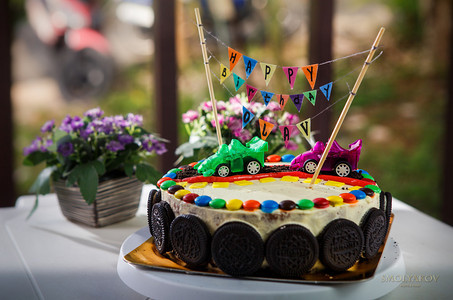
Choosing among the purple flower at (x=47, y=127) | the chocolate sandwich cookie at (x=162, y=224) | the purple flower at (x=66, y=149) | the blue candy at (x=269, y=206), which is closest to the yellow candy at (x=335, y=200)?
the blue candy at (x=269, y=206)

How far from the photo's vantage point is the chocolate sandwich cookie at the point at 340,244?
1.04 m

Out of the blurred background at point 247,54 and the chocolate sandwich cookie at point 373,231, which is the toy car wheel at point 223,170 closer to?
the chocolate sandwich cookie at point 373,231

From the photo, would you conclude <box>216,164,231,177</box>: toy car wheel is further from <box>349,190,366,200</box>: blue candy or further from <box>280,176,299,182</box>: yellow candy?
<box>349,190,366,200</box>: blue candy

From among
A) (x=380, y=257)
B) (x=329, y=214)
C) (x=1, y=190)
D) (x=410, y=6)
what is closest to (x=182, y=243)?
(x=329, y=214)

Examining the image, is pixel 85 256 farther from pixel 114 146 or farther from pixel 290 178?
pixel 290 178

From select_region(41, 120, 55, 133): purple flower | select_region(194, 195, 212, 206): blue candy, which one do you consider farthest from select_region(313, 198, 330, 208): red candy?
select_region(41, 120, 55, 133): purple flower

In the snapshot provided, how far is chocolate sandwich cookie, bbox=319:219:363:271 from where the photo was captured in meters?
1.04

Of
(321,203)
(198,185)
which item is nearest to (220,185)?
(198,185)

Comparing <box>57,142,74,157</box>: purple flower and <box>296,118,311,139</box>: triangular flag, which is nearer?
<box>296,118,311,139</box>: triangular flag

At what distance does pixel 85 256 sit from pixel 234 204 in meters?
0.52

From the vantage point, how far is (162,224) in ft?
3.76

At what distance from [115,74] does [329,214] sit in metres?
2.60

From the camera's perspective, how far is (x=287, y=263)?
101 cm

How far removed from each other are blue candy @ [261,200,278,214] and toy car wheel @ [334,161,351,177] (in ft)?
0.98
